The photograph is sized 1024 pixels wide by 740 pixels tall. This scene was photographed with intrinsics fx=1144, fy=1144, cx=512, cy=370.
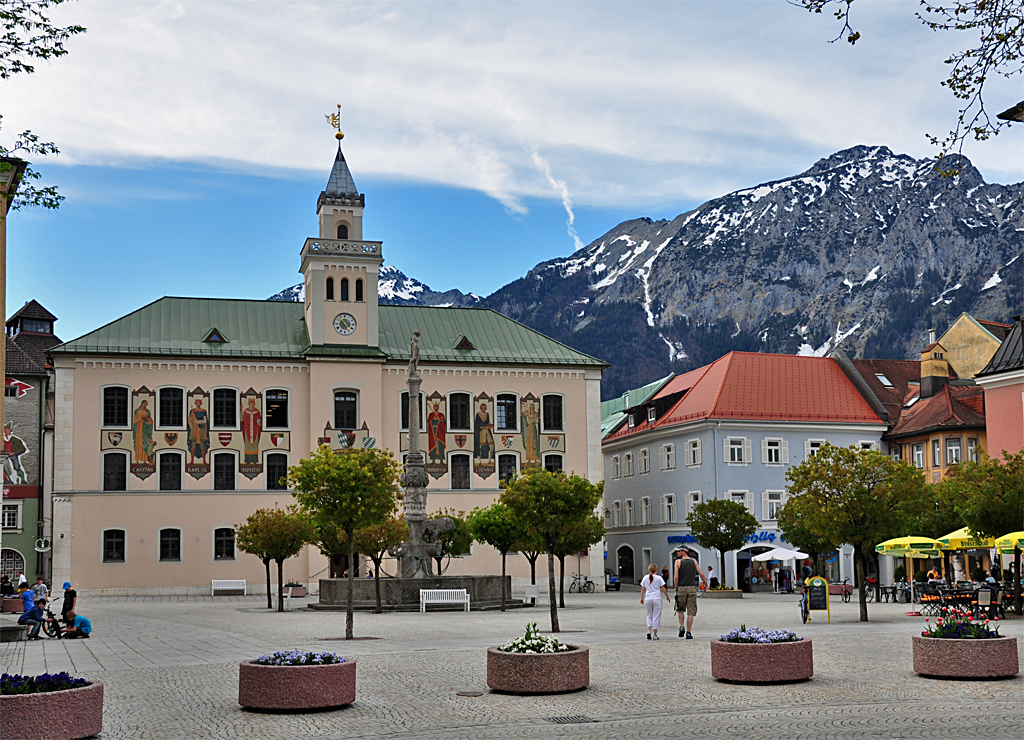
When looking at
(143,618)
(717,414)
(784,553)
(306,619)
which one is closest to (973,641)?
(306,619)

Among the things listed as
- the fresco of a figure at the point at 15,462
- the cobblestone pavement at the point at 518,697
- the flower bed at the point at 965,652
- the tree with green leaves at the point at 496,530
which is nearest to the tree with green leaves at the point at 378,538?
the tree with green leaves at the point at 496,530

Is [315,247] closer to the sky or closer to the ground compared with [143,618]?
closer to the sky

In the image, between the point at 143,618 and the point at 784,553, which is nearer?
the point at 143,618

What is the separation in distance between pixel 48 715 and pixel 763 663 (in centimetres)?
815

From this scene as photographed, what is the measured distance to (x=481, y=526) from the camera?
40000 millimetres

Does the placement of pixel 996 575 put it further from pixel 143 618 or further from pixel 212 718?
pixel 212 718

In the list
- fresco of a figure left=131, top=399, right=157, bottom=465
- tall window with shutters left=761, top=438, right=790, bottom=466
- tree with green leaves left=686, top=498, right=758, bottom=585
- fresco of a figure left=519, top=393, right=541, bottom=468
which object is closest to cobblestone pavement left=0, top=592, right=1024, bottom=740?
tree with green leaves left=686, top=498, right=758, bottom=585

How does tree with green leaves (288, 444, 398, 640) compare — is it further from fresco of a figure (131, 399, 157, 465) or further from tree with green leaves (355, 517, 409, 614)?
fresco of a figure (131, 399, 157, 465)

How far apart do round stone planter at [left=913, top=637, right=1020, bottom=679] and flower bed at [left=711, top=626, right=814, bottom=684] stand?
1.58 m

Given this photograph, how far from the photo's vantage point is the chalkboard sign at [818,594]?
97.4 ft

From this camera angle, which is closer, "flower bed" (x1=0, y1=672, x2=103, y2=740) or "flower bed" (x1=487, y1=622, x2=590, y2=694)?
"flower bed" (x1=0, y1=672, x2=103, y2=740)

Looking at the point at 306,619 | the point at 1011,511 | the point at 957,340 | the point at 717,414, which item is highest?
the point at 957,340

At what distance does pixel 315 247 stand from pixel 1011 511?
120 ft

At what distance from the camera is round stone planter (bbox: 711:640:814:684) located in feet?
46.0
